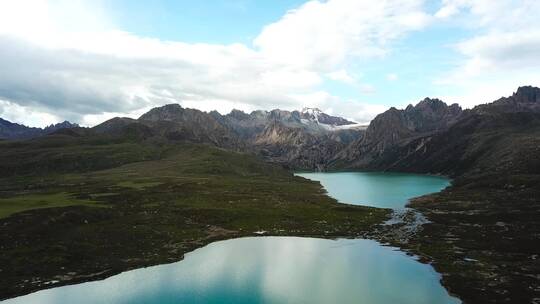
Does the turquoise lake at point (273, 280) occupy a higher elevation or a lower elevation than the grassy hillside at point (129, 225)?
lower

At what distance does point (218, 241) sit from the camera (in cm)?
9762

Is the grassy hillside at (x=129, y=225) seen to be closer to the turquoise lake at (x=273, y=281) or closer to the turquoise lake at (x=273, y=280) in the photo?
the turquoise lake at (x=273, y=280)

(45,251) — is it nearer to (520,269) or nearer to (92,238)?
(92,238)

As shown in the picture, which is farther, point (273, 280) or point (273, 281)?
point (273, 280)

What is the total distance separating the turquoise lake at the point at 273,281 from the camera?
202 ft

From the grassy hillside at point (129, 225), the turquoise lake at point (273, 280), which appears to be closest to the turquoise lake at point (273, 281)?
the turquoise lake at point (273, 280)

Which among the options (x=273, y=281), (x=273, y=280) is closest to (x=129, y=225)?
(x=273, y=280)

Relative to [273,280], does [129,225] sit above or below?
above

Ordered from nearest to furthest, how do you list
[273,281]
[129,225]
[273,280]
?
[273,281] → [273,280] → [129,225]

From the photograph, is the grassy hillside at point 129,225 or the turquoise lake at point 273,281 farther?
the grassy hillside at point 129,225

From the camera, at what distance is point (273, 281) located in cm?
7025

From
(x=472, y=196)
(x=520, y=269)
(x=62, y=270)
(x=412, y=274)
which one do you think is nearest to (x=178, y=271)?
(x=62, y=270)

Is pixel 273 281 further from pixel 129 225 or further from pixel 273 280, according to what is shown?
pixel 129 225

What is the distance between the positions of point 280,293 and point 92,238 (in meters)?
42.9
